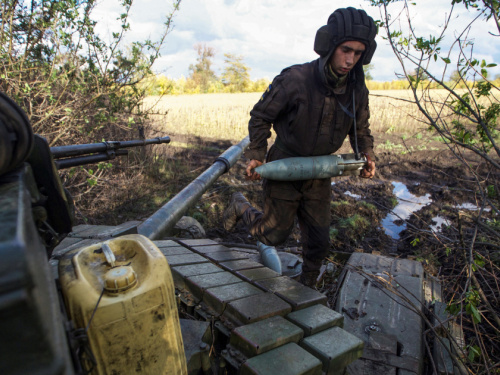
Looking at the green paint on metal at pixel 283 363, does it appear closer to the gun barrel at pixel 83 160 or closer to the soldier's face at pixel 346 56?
the gun barrel at pixel 83 160

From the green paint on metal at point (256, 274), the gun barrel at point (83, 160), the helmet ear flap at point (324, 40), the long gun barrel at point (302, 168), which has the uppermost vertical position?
the helmet ear flap at point (324, 40)

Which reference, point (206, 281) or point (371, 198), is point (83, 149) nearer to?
point (206, 281)

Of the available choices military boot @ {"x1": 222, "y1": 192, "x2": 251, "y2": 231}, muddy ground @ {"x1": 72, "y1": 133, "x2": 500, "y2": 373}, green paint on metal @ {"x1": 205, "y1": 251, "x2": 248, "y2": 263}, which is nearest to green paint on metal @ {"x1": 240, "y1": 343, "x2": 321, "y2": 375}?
green paint on metal @ {"x1": 205, "y1": 251, "x2": 248, "y2": 263}

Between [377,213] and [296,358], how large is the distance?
514cm

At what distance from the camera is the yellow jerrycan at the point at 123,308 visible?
1248 millimetres

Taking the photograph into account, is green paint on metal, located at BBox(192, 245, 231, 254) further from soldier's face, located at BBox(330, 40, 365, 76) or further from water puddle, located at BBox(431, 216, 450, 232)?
water puddle, located at BBox(431, 216, 450, 232)

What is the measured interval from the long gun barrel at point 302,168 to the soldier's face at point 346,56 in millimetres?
790

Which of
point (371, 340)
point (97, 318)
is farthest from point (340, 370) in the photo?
point (97, 318)

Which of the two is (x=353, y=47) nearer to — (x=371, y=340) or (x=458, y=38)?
(x=458, y=38)

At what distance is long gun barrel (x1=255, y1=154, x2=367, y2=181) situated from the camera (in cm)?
330

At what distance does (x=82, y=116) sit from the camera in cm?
540

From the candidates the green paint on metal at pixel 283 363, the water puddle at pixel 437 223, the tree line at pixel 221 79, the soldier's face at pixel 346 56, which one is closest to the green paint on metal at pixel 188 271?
the green paint on metal at pixel 283 363

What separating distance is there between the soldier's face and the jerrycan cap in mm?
2649

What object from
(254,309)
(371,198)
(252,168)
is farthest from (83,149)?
(371,198)
